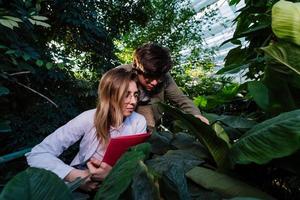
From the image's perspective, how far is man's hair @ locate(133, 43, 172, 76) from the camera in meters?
2.03

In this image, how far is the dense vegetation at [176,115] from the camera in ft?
2.05

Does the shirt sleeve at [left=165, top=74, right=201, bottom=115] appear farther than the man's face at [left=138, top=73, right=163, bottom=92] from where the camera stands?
Yes

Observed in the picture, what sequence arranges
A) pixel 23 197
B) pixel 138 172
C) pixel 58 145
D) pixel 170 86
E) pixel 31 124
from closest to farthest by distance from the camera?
1. pixel 23 197
2. pixel 138 172
3. pixel 58 145
4. pixel 170 86
5. pixel 31 124

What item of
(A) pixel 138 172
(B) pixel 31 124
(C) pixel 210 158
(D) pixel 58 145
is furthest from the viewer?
(B) pixel 31 124

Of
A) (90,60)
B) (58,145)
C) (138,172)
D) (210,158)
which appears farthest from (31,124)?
(138,172)

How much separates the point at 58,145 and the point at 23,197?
1067 mm

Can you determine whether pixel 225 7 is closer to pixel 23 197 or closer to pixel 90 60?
pixel 90 60

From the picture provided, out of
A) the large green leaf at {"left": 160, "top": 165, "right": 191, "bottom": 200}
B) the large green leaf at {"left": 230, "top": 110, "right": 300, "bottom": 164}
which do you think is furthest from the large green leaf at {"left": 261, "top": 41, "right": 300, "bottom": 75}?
the large green leaf at {"left": 160, "top": 165, "right": 191, "bottom": 200}

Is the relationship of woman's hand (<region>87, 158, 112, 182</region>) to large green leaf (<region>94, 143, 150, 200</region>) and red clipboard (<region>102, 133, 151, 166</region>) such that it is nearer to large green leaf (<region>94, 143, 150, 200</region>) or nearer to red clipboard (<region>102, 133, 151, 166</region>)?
red clipboard (<region>102, 133, 151, 166</region>)

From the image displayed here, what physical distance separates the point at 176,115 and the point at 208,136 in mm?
88

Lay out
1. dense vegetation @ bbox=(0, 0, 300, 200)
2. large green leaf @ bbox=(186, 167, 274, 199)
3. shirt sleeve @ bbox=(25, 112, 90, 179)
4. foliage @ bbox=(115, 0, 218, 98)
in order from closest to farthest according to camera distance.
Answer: dense vegetation @ bbox=(0, 0, 300, 200)
large green leaf @ bbox=(186, 167, 274, 199)
shirt sleeve @ bbox=(25, 112, 90, 179)
foliage @ bbox=(115, 0, 218, 98)

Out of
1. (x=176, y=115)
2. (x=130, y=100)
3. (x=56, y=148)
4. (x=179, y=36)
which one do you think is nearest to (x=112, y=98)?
(x=130, y=100)

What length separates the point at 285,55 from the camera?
921 millimetres

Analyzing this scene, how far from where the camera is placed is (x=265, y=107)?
99cm
